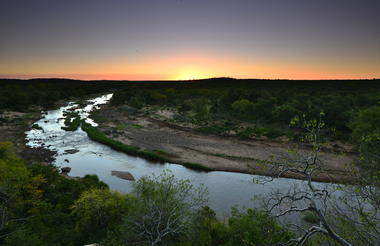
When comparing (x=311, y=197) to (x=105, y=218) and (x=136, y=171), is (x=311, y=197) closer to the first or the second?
(x=105, y=218)

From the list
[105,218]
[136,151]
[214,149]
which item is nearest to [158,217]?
[105,218]

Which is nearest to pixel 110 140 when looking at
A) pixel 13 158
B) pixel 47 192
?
pixel 13 158

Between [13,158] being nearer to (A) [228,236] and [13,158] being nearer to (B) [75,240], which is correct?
(B) [75,240]

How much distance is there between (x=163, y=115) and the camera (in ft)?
271

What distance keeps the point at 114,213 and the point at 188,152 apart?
25614mm

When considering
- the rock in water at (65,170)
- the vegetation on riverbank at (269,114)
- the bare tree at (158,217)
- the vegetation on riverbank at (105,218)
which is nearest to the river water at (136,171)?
the rock in water at (65,170)

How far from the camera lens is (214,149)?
46.7 meters

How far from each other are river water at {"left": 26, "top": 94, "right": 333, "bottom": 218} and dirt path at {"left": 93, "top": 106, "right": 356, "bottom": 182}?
2565mm

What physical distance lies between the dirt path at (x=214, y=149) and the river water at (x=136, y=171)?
2565 mm

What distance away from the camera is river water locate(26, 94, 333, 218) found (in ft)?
94.5

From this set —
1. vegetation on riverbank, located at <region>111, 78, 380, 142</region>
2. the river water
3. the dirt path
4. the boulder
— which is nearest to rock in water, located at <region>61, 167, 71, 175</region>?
the boulder

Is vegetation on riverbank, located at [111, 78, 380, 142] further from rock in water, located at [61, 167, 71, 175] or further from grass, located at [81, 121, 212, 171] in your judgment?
rock in water, located at [61, 167, 71, 175]

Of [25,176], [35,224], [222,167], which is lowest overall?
[222,167]

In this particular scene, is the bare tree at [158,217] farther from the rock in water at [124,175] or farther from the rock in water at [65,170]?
the rock in water at [65,170]
